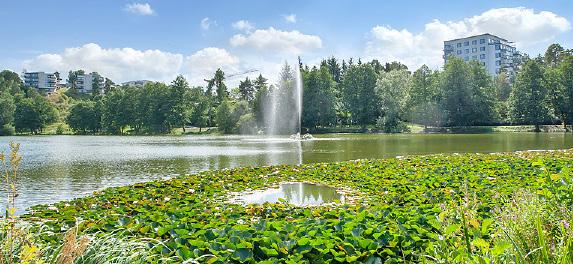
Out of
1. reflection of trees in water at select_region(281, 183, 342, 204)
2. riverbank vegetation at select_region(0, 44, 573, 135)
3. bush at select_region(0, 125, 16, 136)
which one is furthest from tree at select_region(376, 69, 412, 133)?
bush at select_region(0, 125, 16, 136)

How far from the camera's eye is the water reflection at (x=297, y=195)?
10.2 m

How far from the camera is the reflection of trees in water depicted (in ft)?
33.8

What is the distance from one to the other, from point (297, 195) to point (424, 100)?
201ft

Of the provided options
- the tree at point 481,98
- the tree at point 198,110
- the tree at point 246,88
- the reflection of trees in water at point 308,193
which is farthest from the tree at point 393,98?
the reflection of trees in water at point 308,193

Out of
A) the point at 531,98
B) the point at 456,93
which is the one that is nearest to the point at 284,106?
the point at 456,93

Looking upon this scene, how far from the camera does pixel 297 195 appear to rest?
11.1m

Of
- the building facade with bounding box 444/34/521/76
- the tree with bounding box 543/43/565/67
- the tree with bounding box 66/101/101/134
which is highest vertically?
the building facade with bounding box 444/34/521/76

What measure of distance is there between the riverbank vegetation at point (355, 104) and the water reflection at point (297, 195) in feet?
186

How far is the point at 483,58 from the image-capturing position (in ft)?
417

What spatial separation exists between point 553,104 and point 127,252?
71402 millimetres

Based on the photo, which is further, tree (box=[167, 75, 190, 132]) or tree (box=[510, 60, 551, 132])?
tree (box=[167, 75, 190, 132])

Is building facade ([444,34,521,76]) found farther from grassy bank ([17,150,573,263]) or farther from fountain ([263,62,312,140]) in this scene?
grassy bank ([17,150,573,263])

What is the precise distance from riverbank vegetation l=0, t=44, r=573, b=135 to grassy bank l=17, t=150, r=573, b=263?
192 feet

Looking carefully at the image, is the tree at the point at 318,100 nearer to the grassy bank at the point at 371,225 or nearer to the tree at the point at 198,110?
the tree at the point at 198,110
